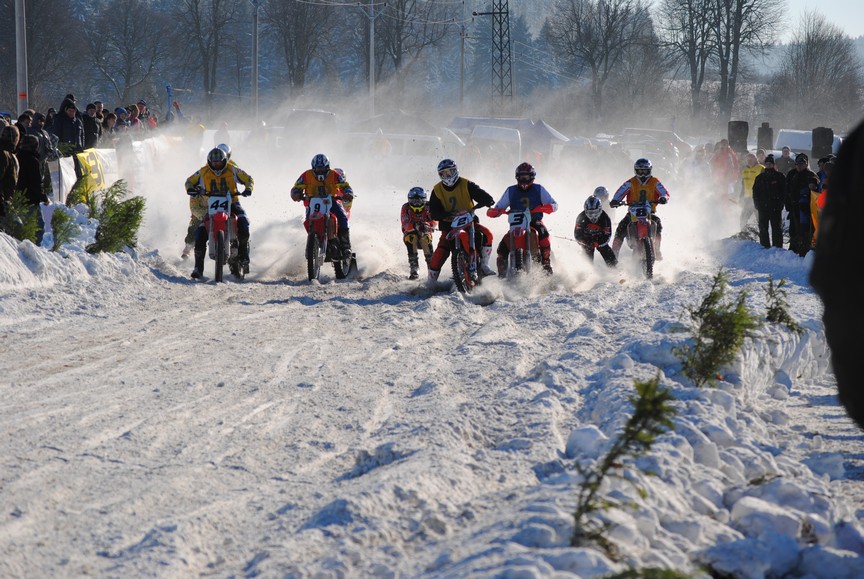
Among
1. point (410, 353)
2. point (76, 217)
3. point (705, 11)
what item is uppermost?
point (705, 11)

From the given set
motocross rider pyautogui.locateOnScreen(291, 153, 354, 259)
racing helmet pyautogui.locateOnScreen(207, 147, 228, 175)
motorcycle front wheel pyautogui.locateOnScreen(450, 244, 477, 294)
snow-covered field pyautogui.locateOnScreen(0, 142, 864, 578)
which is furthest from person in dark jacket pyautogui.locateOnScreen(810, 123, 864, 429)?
motocross rider pyautogui.locateOnScreen(291, 153, 354, 259)

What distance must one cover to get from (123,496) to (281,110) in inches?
3023

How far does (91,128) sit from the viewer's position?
21.4 metres

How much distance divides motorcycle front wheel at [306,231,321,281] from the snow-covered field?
146 cm

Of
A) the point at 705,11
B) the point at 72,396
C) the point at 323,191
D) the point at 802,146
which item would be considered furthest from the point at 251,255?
the point at 705,11

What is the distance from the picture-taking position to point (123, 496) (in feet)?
18.0

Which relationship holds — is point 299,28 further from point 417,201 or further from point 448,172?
point 448,172

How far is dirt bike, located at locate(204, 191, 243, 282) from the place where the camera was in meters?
14.4

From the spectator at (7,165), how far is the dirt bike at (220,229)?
252cm

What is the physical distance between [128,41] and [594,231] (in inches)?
3038

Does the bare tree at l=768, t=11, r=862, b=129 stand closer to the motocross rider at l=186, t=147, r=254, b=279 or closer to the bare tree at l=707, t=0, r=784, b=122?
the bare tree at l=707, t=0, r=784, b=122

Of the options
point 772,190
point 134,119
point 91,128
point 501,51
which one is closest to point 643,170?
point 772,190

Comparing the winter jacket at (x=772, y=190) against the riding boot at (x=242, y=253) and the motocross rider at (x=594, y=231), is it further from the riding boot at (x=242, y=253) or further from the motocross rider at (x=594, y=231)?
the riding boot at (x=242, y=253)

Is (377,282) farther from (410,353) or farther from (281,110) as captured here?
(281,110)
